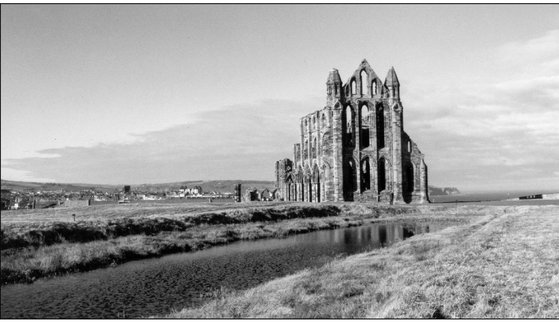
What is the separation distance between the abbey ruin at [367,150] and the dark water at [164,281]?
3439 centimetres

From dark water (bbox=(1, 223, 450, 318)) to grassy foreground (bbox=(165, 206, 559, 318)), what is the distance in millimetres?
1984

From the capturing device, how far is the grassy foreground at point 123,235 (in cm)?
2155

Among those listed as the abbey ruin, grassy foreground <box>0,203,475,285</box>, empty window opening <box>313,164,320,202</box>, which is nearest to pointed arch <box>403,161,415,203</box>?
the abbey ruin

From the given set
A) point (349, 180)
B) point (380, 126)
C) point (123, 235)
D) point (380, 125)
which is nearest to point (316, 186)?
point (349, 180)

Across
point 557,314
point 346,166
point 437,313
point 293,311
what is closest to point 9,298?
point 293,311

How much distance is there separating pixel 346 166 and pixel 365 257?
4481cm

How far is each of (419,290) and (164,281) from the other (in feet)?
35.1

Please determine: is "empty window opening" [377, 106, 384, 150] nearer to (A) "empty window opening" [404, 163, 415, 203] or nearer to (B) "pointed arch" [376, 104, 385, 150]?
(B) "pointed arch" [376, 104, 385, 150]

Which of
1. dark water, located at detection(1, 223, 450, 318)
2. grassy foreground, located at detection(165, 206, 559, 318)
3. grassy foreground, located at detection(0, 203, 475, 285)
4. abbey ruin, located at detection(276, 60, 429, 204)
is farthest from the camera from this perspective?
abbey ruin, located at detection(276, 60, 429, 204)

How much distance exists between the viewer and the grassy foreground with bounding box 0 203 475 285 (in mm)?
21547

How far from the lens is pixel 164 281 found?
1936cm

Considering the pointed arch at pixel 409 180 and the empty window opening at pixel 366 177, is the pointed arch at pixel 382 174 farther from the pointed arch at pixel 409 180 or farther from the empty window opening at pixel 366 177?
the pointed arch at pixel 409 180

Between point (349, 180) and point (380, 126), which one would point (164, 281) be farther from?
point (380, 126)

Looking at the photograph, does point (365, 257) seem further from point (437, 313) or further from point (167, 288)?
point (437, 313)
